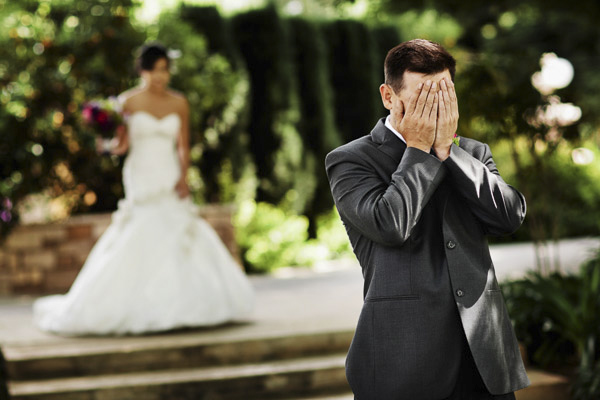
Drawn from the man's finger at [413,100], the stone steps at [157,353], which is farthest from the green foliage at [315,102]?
the man's finger at [413,100]

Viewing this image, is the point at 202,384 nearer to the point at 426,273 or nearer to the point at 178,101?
the point at 178,101

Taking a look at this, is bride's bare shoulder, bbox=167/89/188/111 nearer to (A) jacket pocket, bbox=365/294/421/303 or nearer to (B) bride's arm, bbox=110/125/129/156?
(B) bride's arm, bbox=110/125/129/156

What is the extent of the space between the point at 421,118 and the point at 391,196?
0.75 ft

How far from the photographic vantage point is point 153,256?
6543mm

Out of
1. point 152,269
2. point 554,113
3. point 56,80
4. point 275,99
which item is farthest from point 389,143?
point 275,99

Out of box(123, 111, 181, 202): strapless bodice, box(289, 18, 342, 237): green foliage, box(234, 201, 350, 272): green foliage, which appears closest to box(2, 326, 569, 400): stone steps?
box(123, 111, 181, 202): strapless bodice

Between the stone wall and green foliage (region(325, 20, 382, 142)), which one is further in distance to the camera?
green foliage (region(325, 20, 382, 142))

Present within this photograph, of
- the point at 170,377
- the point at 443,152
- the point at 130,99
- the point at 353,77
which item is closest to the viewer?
the point at 443,152

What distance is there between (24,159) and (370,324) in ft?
27.2

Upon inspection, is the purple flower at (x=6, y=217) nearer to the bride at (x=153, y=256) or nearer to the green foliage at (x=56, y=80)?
the green foliage at (x=56, y=80)

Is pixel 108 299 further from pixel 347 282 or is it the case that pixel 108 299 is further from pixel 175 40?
pixel 175 40

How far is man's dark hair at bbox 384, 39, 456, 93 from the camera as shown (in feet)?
7.14

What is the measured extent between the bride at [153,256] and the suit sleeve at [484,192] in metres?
4.37

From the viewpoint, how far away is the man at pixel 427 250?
7.07 feet
